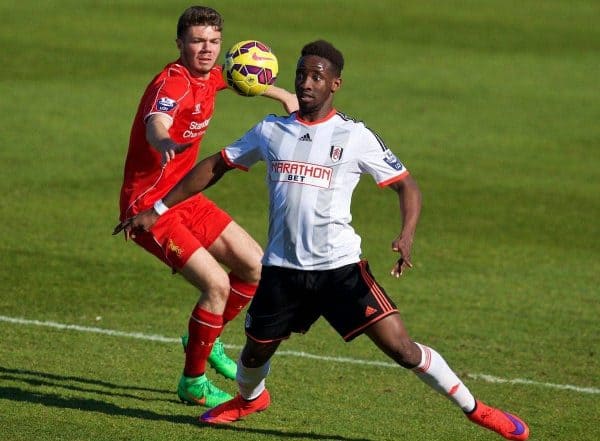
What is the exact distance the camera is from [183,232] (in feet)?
31.8

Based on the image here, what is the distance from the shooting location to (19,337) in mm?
11258

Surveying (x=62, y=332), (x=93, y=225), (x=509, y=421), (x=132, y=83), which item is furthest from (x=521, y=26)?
(x=509, y=421)

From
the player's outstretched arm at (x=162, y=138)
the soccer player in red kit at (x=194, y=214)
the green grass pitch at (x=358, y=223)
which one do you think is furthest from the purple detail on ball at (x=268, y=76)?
the green grass pitch at (x=358, y=223)

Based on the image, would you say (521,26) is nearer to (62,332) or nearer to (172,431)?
(62,332)

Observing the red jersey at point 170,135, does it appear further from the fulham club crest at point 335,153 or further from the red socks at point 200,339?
the fulham club crest at point 335,153

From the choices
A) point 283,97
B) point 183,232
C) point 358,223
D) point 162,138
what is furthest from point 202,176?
point 358,223

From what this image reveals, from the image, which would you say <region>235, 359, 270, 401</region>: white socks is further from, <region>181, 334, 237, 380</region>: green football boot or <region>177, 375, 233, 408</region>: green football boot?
<region>181, 334, 237, 380</region>: green football boot

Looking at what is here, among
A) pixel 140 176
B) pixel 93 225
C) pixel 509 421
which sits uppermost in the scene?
pixel 140 176

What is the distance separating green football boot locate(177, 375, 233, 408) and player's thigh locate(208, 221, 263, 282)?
0.98m

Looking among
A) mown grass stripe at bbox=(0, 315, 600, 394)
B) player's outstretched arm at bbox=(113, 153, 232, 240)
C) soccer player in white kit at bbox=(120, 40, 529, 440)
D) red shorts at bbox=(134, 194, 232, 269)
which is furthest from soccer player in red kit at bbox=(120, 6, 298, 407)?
soccer player in white kit at bbox=(120, 40, 529, 440)

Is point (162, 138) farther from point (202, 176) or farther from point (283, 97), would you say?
point (283, 97)

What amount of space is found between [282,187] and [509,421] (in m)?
2.19

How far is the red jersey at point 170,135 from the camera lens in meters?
9.77

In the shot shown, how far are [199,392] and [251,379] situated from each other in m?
0.86
